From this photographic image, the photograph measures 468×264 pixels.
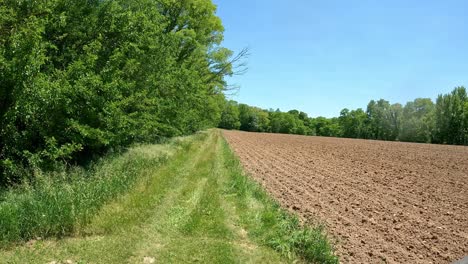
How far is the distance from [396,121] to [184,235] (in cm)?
10527

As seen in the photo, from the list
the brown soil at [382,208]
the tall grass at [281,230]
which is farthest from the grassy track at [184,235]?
the brown soil at [382,208]

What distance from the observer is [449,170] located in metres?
21.2

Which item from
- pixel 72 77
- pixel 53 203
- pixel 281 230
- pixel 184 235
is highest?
pixel 72 77

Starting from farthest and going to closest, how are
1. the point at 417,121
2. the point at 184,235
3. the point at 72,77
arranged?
1. the point at 417,121
2. the point at 72,77
3. the point at 184,235

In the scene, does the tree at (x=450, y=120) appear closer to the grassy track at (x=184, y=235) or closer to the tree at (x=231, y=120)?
the tree at (x=231, y=120)

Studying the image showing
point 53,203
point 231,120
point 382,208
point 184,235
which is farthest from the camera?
point 231,120

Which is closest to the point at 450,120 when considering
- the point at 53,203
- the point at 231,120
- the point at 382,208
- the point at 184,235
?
the point at 231,120

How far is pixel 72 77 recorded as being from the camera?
11.6 m

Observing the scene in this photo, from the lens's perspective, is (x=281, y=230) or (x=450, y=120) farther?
(x=450, y=120)

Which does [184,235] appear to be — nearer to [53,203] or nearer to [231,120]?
[53,203]

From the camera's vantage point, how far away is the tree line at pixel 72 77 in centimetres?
966

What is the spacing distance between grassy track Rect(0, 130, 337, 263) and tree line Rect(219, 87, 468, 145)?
56.4 meters

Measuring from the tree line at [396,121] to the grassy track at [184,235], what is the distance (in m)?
56.4

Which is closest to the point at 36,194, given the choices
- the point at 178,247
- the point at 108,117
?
the point at 178,247
